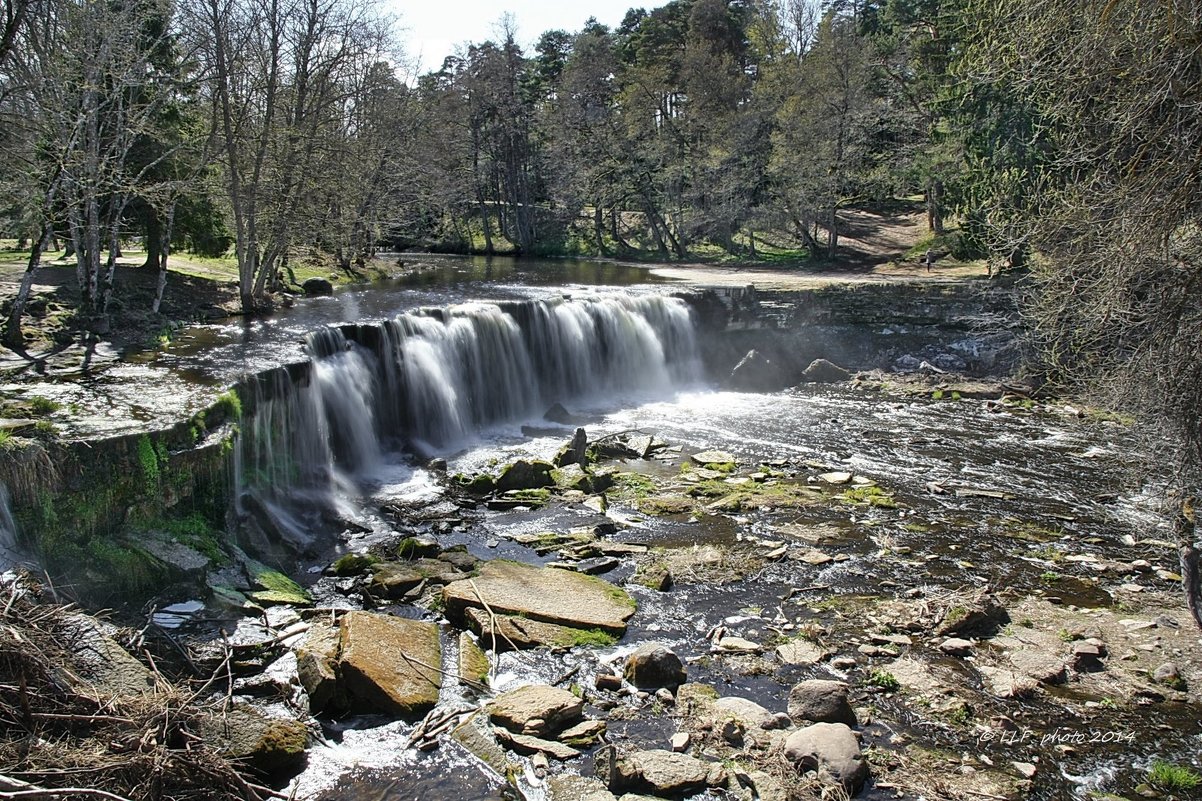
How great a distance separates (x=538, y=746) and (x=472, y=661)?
5.08 feet

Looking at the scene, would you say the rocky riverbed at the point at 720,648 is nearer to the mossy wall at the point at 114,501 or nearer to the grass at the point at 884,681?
the grass at the point at 884,681

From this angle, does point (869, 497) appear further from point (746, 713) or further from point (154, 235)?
point (154, 235)

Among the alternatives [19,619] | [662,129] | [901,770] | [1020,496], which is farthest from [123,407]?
[662,129]

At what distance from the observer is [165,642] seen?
288 inches

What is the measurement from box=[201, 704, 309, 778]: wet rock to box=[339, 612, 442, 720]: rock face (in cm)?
72

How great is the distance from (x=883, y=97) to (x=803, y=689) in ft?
131

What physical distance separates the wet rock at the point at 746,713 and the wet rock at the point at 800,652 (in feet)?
3.17

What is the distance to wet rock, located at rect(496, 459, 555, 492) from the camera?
13336mm

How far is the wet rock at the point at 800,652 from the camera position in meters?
7.95

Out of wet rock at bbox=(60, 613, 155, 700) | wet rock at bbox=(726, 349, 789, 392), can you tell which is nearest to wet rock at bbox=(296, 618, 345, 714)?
wet rock at bbox=(60, 613, 155, 700)

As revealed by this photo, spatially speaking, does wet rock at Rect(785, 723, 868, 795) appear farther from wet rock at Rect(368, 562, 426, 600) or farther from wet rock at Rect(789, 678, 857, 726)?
wet rock at Rect(368, 562, 426, 600)

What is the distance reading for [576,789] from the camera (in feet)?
19.8

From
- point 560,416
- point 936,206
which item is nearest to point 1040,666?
point 560,416

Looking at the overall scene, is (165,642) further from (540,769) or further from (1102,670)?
(1102,670)
